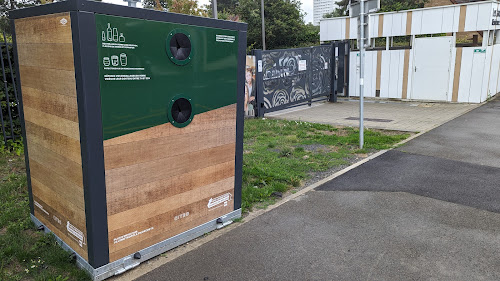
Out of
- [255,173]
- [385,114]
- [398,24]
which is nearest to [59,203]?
[255,173]

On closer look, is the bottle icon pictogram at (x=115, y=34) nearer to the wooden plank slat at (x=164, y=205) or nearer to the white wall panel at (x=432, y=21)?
the wooden plank slat at (x=164, y=205)

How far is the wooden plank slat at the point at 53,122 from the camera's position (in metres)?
3.14

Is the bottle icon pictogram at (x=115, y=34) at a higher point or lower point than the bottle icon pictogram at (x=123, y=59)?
higher

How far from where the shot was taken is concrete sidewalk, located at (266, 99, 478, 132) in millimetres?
10227

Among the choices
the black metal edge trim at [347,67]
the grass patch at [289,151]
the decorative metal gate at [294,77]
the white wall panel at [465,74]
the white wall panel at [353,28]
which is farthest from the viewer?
the black metal edge trim at [347,67]

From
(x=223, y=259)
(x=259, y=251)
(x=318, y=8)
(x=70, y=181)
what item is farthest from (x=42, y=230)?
(x=318, y=8)

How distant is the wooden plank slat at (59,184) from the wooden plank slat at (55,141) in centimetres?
24

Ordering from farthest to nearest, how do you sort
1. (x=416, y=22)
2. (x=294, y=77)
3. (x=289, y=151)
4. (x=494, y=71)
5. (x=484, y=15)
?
(x=494, y=71) → (x=416, y=22) → (x=294, y=77) → (x=484, y=15) → (x=289, y=151)

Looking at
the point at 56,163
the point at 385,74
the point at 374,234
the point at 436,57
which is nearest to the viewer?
the point at 56,163

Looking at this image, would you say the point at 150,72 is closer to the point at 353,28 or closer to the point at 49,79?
the point at 49,79

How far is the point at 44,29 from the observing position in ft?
10.7

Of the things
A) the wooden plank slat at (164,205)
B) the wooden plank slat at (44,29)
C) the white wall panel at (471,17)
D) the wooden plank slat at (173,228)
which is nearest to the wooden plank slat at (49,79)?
the wooden plank slat at (44,29)

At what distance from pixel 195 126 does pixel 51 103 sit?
50.1 inches

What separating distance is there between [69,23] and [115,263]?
78.1 inches
